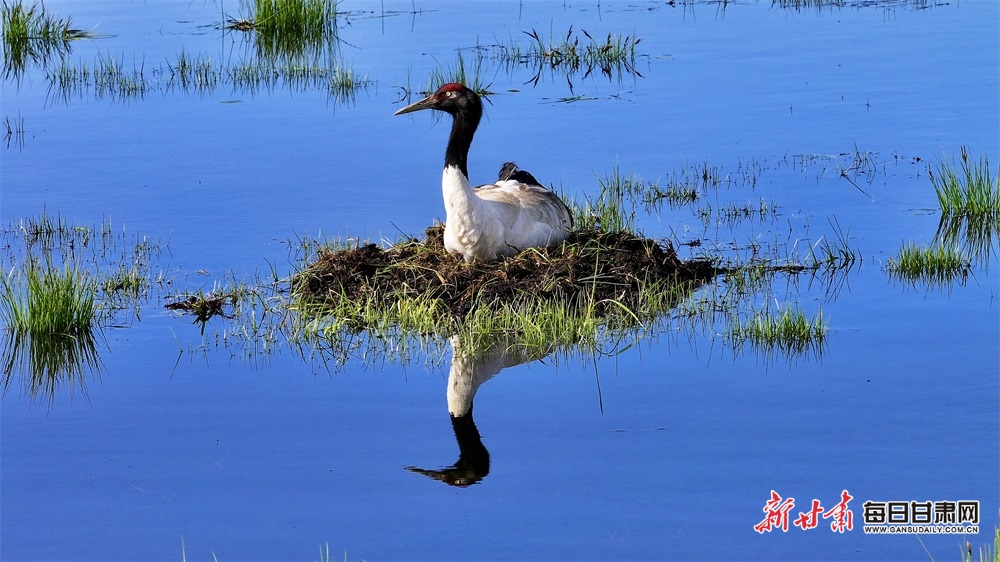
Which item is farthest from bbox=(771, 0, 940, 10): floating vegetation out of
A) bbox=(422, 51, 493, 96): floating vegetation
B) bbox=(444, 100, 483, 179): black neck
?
bbox=(444, 100, 483, 179): black neck

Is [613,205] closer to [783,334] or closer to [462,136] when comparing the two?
[462,136]

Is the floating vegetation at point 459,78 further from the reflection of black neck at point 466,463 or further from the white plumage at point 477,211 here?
the reflection of black neck at point 466,463

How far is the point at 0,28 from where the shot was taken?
22609 millimetres

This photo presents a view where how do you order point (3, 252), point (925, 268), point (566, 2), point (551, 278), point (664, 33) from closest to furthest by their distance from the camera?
point (551, 278), point (925, 268), point (3, 252), point (664, 33), point (566, 2)

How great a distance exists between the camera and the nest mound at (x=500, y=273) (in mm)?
10242

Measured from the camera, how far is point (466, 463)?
7887 mm

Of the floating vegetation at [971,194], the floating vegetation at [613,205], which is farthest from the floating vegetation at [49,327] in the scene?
the floating vegetation at [971,194]

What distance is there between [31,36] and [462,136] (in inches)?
524

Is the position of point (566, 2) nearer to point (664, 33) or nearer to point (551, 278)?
point (664, 33)

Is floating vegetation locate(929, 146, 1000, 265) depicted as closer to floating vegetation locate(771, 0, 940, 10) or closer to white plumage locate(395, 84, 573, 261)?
white plumage locate(395, 84, 573, 261)

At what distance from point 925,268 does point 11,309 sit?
257 inches

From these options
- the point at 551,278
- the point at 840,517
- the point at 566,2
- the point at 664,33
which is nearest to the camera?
the point at 840,517

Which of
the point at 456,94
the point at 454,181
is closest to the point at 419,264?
the point at 454,181

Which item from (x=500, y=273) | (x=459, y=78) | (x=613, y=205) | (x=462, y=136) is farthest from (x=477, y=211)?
(x=459, y=78)
